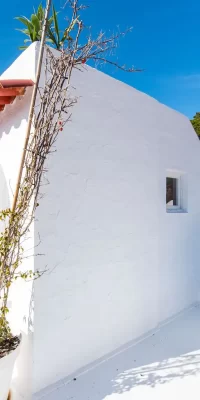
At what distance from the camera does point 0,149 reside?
4621mm

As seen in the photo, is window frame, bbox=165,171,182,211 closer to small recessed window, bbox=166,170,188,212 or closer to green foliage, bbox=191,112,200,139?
small recessed window, bbox=166,170,188,212

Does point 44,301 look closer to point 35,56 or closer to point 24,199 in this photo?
point 24,199

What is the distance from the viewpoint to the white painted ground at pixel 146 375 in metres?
4.29

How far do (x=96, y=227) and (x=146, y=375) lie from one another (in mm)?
2650

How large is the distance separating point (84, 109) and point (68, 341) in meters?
3.94

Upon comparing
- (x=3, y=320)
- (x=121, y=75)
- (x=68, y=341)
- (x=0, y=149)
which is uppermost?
(x=121, y=75)

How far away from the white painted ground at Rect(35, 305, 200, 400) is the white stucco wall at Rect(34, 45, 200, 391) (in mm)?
233

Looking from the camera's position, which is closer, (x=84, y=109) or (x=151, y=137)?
(x=84, y=109)

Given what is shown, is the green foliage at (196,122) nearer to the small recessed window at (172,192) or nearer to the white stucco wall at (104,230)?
the small recessed window at (172,192)

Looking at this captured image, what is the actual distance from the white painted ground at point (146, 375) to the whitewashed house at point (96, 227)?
0.22m

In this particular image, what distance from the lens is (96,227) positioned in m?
5.23

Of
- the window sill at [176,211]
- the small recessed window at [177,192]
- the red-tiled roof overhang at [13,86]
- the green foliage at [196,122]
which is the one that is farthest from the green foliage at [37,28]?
the green foliage at [196,122]

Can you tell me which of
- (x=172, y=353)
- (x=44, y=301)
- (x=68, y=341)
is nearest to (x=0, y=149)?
(x=44, y=301)

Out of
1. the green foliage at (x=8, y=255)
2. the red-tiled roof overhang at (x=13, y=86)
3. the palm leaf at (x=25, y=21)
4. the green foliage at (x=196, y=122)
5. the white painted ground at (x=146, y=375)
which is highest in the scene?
the green foliage at (x=196, y=122)
